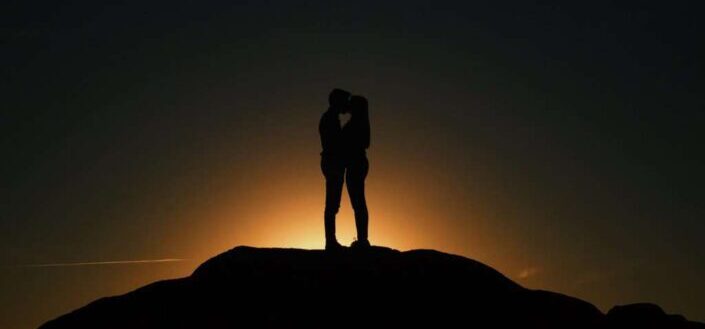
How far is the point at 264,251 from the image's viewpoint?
67.5ft

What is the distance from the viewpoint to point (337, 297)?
61.2 feet

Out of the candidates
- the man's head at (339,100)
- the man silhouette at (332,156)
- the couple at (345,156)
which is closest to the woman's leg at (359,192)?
the couple at (345,156)

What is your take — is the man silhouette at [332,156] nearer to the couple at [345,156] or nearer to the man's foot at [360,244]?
the couple at [345,156]

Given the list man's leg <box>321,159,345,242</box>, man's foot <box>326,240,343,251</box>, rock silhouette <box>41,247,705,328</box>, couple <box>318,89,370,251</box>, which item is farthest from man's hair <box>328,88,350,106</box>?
rock silhouette <box>41,247,705,328</box>

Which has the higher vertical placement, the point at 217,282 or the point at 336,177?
the point at 336,177

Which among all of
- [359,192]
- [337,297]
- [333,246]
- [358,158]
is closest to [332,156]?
[358,158]

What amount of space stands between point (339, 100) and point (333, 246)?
3895 millimetres

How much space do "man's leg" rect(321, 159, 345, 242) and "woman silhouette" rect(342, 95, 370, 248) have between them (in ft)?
0.89

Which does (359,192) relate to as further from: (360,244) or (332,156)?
(360,244)

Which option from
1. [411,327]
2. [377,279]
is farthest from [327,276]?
[411,327]

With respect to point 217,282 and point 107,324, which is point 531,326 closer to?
point 217,282

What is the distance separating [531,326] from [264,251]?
715cm

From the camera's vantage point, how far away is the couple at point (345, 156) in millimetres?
20156

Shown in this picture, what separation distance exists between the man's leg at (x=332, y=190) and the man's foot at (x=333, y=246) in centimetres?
8
